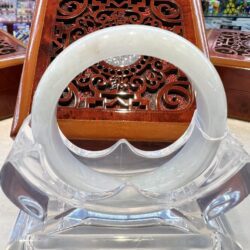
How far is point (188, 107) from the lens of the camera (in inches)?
40.6

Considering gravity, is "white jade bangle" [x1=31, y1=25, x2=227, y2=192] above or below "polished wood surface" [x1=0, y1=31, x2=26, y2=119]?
above

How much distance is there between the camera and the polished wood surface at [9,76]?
1356mm

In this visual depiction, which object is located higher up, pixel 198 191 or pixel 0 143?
pixel 198 191

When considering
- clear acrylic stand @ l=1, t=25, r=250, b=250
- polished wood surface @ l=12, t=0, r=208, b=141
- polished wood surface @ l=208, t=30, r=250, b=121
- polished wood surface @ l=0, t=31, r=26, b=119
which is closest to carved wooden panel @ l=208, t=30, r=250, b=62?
polished wood surface @ l=208, t=30, r=250, b=121

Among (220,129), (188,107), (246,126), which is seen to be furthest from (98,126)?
(246,126)

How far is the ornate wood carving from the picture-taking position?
4.75 ft

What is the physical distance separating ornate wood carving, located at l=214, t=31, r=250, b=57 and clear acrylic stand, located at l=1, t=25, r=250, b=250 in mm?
821

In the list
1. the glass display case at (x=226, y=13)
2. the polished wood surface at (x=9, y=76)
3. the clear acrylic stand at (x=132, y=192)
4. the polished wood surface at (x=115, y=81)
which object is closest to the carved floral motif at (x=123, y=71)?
the polished wood surface at (x=115, y=81)

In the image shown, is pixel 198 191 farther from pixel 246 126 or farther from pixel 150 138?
pixel 246 126

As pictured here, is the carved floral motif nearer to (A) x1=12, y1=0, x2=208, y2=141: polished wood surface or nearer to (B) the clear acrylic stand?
(A) x1=12, y1=0, x2=208, y2=141: polished wood surface

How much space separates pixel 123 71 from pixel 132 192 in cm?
61

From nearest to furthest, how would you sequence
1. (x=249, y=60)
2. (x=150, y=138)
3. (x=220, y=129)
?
1. (x=220, y=129)
2. (x=150, y=138)
3. (x=249, y=60)

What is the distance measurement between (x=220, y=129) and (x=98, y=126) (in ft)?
1.45

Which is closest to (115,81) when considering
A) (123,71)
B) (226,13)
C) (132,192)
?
(123,71)
